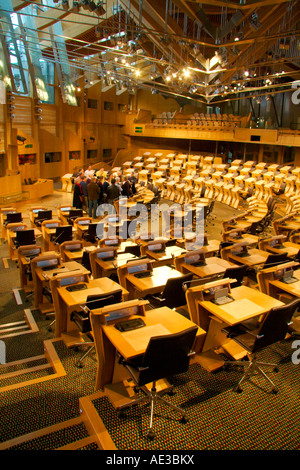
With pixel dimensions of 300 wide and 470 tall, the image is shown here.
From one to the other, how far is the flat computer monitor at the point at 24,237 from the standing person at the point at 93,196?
4.57 m

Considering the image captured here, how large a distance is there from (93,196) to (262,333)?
9432 mm

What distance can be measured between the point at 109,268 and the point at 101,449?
335 centimetres

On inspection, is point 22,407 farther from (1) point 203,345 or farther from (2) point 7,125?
(2) point 7,125

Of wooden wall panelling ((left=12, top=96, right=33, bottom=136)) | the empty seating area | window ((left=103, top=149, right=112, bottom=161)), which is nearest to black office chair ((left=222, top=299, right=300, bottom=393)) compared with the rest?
wooden wall panelling ((left=12, top=96, right=33, bottom=136))

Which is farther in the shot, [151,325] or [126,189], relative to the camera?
[126,189]

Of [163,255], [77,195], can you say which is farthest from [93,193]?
[163,255]

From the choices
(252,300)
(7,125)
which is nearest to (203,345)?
(252,300)

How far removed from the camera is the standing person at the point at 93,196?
12.2 m

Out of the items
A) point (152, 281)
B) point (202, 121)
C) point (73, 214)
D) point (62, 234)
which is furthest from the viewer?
point (202, 121)

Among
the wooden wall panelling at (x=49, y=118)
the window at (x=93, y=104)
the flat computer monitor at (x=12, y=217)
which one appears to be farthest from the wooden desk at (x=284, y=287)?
the window at (x=93, y=104)

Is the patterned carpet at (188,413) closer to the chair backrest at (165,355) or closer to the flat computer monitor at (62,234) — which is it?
the chair backrest at (165,355)

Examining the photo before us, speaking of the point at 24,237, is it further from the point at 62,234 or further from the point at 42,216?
the point at 42,216

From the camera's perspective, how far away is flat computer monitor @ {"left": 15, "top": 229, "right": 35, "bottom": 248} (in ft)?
25.6

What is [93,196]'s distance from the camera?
1230 cm
